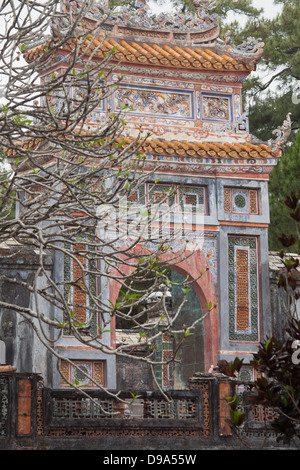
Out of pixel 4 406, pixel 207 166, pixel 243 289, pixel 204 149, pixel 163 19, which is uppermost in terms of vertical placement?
pixel 163 19

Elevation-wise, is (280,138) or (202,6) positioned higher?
(202,6)

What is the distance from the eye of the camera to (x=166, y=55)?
1489 centimetres

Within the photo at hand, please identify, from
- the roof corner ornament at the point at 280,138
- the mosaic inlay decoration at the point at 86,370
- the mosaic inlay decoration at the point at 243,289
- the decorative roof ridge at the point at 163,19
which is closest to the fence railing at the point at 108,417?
the mosaic inlay decoration at the point at 86,370

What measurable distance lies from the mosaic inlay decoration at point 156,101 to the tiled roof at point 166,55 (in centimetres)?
47

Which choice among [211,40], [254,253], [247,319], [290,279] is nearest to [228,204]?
[254,253]

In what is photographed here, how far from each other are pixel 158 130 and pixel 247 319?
3.42 m

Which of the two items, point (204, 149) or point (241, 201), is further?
point (241, 201)

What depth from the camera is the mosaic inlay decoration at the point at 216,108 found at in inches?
593

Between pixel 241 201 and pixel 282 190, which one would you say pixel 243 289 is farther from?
pixel 282 190

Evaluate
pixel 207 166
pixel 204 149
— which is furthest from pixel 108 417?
pixel 204 149

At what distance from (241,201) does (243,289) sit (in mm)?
1461
